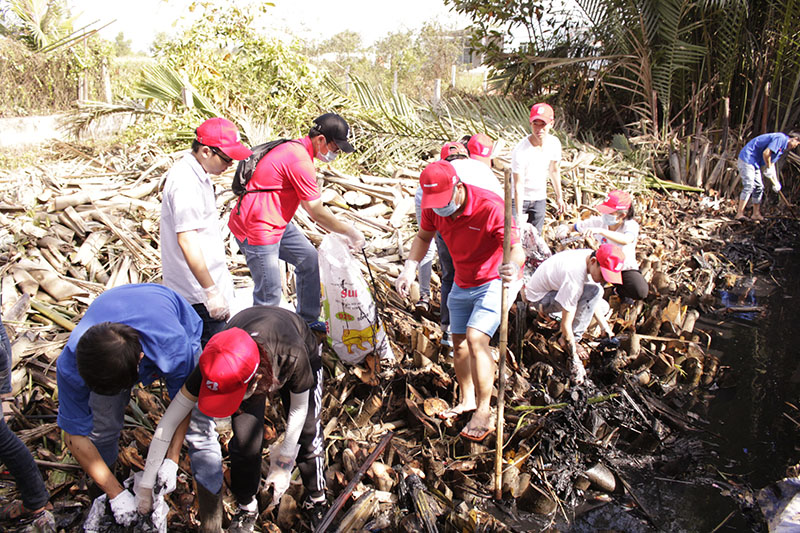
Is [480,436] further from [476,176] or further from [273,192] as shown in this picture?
[273,192]

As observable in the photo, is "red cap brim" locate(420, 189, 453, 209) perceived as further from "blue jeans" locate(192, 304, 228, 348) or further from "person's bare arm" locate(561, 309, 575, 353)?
"person's bare arm" locate(561, 309, 575, 353)

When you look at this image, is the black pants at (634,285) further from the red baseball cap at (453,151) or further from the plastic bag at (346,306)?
the plastic bag at (346,306)

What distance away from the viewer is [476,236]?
3260 millimetres

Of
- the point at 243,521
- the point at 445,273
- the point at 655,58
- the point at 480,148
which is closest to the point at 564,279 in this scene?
the point at 445,273

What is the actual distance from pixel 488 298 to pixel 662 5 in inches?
368

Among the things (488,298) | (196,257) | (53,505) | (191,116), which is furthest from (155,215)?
(488,298)

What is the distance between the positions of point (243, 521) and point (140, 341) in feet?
3.51

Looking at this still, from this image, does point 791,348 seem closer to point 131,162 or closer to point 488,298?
point 488,298

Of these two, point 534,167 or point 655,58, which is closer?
point 534,167

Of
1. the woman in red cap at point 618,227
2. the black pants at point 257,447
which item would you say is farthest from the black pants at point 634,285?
the black pants at point 257,447

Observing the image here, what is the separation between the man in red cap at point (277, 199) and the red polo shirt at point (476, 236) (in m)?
0.79

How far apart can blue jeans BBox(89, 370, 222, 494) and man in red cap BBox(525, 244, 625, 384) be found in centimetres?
269

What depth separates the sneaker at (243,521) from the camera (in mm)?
2664

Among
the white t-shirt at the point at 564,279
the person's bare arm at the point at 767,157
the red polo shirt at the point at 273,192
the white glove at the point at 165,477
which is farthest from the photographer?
the person's bare arm at the point at 767,157
